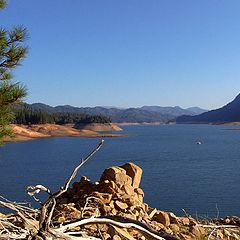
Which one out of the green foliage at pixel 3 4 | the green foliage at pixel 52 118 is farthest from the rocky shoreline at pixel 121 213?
the green foliage at pixel 52 118

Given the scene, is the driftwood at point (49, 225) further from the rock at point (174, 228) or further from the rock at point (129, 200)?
the rock at point (129, 200)

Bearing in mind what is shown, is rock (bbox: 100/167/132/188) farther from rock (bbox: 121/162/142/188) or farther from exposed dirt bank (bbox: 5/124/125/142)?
exposed dirt bank (bbox: 5/124/125/142)

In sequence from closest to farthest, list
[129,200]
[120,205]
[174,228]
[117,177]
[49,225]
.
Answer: [49,225] → [174,228] → [120,205] → [129,200] → [117,177]

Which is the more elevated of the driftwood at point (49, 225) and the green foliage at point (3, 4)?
the green foliage at point (3, 4)

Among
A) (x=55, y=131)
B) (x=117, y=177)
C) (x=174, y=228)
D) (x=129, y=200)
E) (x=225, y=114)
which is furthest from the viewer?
(x=225, y=114)

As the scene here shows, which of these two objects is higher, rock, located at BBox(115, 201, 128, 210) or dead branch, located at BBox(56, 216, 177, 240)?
dead branch, located at BBox(56, 216, 177, 240)

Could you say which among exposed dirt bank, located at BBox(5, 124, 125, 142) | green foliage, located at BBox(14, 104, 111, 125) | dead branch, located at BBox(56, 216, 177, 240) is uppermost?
green foliage, located at BBox(14, 104, 111, 125)

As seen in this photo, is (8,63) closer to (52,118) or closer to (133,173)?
(133,173)

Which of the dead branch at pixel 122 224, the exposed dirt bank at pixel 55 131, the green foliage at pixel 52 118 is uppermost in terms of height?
the green foliage at pixel 52 118

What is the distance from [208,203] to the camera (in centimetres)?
1842

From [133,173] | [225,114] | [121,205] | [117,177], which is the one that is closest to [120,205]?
[121,205]

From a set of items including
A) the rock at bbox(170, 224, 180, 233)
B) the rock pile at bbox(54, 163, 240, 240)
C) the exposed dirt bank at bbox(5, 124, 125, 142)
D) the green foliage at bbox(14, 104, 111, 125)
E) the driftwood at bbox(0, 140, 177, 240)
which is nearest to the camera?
the driftwood at bbox(0, 140, 177, 240)

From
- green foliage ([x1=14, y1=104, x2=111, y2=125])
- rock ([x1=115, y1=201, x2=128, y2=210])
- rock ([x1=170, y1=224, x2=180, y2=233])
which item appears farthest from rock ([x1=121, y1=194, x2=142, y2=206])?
green foliage ([x1=14, y1=104, x2=111, y2=125])

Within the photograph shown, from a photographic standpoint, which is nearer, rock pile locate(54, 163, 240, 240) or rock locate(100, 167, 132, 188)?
rock pile locate(54, 163, 240, 240)
